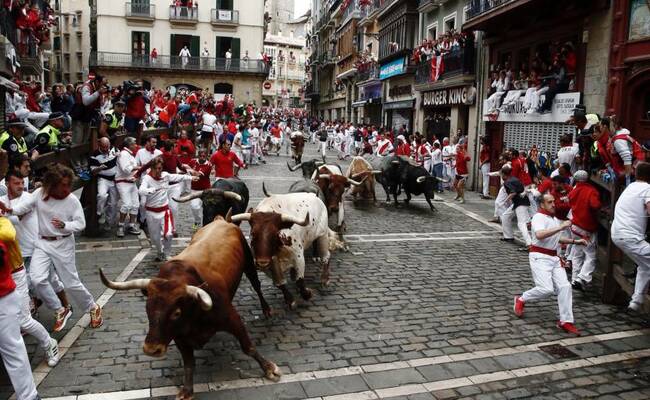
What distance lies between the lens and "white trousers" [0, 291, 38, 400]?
14.9 feet

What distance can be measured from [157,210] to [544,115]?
12086 mm

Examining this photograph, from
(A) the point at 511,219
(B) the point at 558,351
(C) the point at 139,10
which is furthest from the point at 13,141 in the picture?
(C) the point at 139,10

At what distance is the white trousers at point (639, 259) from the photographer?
6785 mm

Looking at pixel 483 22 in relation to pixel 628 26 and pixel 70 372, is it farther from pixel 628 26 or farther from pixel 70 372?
pixel 70 372

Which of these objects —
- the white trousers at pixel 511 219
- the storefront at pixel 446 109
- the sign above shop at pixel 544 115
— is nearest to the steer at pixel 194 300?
the white trousers at pixel 511 219

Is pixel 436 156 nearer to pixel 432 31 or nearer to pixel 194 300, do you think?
pixel 432 31

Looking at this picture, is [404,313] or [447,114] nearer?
[404,313]

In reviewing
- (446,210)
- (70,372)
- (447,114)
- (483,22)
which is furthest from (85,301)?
(447,114)

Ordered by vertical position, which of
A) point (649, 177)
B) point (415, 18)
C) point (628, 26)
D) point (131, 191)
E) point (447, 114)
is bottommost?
point (131, 191)

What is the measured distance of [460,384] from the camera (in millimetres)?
5551

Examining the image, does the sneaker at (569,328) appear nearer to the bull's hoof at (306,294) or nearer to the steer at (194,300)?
the bull's hoof at (306,294)

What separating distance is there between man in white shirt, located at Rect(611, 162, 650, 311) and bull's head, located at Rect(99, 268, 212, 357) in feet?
17.2

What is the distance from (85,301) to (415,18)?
2654 cm

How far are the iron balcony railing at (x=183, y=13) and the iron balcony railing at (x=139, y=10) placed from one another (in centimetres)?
147
